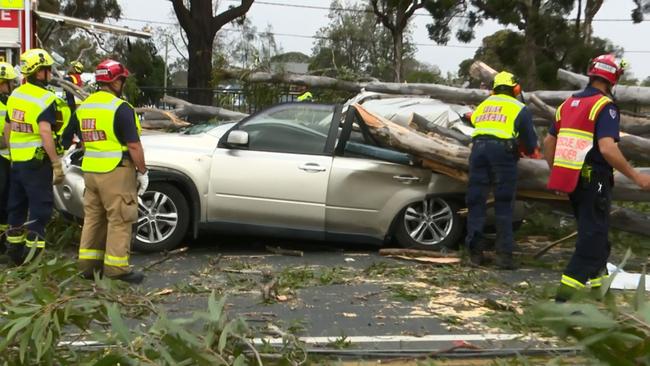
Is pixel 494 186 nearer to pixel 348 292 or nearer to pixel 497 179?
pixel 497 179

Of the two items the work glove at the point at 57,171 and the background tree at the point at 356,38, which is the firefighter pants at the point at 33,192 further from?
the background tree at the point at 356,38

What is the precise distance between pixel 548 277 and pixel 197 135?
370 cm

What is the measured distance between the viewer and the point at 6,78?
691cm

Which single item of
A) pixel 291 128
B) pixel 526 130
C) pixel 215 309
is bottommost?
pixel 215 309

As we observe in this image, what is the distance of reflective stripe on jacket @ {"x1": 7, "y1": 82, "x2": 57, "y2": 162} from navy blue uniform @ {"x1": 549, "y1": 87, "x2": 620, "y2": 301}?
4.43 m

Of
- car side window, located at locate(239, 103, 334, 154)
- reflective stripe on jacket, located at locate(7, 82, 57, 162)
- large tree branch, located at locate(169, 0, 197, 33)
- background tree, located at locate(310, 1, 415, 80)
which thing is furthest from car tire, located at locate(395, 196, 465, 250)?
background tree, located at locate(310, 1, 415, 80)

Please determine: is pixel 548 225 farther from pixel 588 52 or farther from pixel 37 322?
pixel 588 52

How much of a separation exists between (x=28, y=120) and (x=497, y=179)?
4.16 meters

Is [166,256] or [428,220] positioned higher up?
[428,220]

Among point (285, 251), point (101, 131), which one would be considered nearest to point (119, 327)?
point (101, 131)

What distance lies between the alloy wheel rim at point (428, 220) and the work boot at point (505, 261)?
69 centimetres

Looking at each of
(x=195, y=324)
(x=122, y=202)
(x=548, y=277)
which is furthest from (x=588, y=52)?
(x=195, y=324)

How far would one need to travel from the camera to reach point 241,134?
6.92 m

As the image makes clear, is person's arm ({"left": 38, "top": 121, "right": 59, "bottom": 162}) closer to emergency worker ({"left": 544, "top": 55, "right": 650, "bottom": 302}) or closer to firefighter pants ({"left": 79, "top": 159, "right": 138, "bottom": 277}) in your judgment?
firefighter pants ({"left": 79, "top": 159, "right": 138, "bottom": 277})
